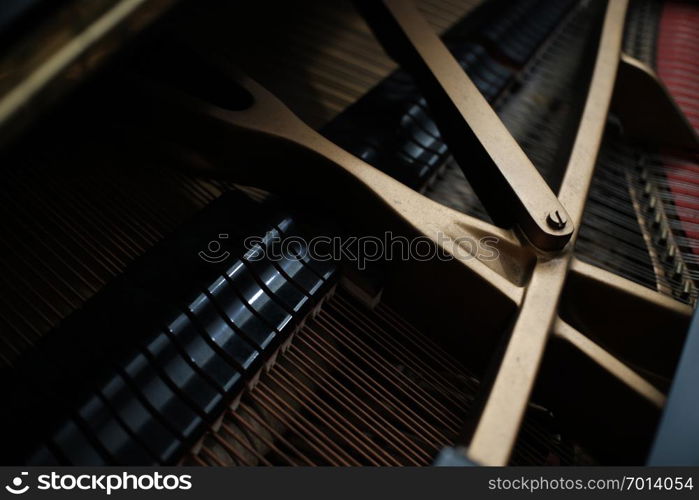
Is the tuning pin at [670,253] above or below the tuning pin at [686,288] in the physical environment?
above

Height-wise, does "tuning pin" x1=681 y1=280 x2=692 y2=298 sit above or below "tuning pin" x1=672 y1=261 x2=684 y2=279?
below

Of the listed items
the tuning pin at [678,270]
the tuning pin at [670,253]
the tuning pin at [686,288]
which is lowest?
the tuning pin at [686,288]

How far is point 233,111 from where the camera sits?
4.28 ft

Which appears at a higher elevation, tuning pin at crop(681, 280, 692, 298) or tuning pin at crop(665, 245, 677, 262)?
tuning pin at crop(665, 245, 677, 262)

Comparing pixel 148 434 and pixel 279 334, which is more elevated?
pixel 279 334

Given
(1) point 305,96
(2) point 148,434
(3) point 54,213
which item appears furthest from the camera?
(1) point 305,96

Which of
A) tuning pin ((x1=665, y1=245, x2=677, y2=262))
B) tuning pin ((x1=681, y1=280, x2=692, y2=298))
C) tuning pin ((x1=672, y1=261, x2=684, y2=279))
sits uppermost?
tuning pin ((x1=665, y1=245, x2=677, y2=262))

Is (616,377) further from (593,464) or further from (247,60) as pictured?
(247,60)

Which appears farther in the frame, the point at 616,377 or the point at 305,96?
the point at 305,96

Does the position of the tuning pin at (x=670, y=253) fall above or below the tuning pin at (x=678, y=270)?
above

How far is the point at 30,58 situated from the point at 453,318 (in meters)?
0.83

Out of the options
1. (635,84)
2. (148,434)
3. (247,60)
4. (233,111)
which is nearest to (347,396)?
(148,434)

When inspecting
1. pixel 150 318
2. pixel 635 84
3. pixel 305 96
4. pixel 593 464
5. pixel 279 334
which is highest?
pixel 635 84

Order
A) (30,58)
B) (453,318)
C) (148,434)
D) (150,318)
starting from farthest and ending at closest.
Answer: (453,318), (150,318), (148,434), (30,58)
